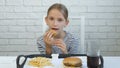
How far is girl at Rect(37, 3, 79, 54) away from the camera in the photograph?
5.04ft

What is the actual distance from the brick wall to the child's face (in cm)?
67

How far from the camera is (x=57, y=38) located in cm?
166

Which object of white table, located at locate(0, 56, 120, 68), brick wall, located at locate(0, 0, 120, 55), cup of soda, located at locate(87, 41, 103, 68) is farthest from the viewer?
brick wall, located at locate(0, 0, 120, 55)

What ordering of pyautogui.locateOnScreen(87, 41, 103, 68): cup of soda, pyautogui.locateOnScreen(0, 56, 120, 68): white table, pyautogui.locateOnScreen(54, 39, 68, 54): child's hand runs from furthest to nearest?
pyautogui.locateOnScreen(54, 39, 68, 54): child's hand
pyautogui.locateOnScreen(0, 56, 120, 68): white table
pyautogui.locateOnScreen(87, 41, 103, 68): cup of soda

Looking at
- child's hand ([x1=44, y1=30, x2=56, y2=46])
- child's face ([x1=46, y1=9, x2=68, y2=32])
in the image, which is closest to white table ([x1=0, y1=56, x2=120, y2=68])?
child's hand ([x1=44, y1=30, x2=56, y2=46])

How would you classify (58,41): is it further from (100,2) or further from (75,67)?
(100,2)

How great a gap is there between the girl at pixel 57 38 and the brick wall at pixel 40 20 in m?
0.63

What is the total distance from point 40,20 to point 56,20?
73 cm

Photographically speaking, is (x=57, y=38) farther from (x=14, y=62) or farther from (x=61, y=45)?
(x=14, y=62)

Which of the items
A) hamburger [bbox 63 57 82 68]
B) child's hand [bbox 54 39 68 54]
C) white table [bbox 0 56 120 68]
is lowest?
white table [bbox 0 56 120 68]

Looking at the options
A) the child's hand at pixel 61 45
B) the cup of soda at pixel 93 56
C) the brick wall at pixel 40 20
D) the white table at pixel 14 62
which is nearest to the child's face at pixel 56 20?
the child's hand at pixel 61 45

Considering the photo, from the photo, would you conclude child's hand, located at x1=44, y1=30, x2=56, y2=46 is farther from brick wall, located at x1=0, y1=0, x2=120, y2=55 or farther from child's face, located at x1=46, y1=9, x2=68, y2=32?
brick wall, located at x1=0, y1=0, x2=120, y2=55

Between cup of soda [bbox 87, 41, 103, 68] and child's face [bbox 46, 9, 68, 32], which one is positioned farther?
child's face [bbox 46, 9, 68, 32]

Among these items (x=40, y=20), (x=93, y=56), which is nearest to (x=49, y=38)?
(x=93, y=56)
